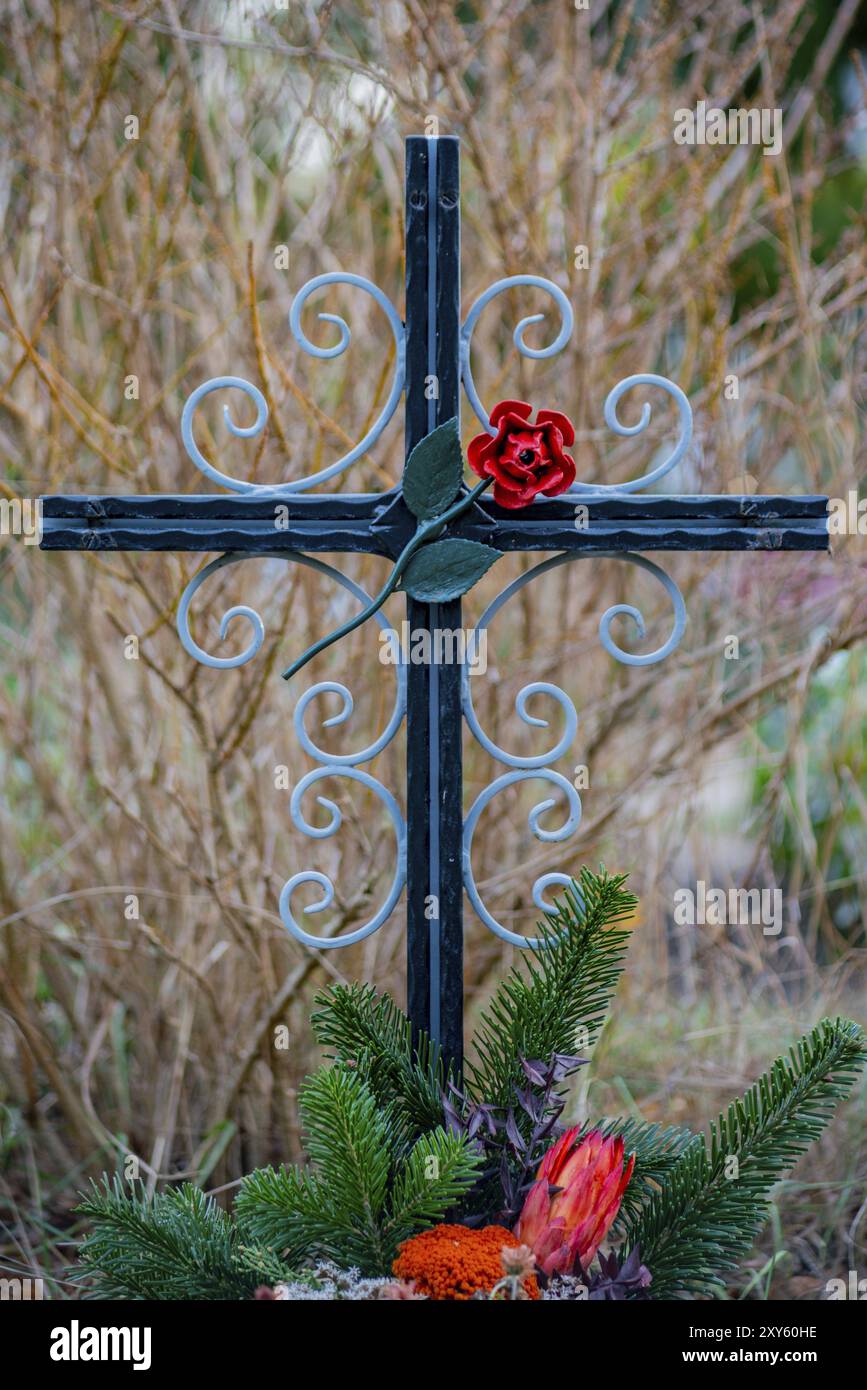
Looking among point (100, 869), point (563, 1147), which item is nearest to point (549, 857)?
point (100, 869)

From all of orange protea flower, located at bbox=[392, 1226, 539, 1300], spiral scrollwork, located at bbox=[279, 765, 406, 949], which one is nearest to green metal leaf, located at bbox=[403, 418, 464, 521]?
spiral scrollwork, located at bbox=[279, 765, 406, 949]

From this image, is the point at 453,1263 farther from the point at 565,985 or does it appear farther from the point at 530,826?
the point at 530,826

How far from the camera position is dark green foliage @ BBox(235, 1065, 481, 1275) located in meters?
1.15

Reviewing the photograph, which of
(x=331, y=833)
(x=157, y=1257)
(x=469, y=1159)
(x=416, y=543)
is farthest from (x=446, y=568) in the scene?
(x=157, y=1257)

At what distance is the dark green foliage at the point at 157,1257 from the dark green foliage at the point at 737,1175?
392 mm

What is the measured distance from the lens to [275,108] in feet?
8.20

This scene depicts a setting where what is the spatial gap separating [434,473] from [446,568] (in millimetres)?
100

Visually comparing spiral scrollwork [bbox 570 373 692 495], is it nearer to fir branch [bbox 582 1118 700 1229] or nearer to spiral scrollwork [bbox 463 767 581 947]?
spiral scrollwork [bbox 463 767 581 947]

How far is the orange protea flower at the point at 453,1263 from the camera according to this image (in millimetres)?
1130

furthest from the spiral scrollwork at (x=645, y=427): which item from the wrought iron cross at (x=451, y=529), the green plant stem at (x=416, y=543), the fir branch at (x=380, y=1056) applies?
the fir branch at (x=380, y=1056)

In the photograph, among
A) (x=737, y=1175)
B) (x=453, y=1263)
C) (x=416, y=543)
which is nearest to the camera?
(x=453, y=1263)

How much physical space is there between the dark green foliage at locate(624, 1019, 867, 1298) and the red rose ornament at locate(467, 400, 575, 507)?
611 millimetres

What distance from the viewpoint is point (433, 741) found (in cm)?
140

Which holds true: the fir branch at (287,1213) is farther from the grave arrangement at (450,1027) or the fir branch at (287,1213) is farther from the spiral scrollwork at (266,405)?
the spiral scrollwork at (266,405)
